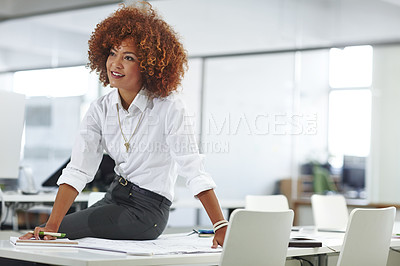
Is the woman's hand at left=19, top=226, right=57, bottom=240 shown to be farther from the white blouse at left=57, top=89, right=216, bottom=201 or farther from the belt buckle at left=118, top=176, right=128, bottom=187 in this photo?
the belt buckle at left=118, top=176, right=128, bottom=187

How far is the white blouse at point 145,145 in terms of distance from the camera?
2312 mm

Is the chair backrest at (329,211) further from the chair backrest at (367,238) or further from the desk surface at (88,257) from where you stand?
the desk surface at (88,257)

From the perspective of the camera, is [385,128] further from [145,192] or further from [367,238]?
[145,192]

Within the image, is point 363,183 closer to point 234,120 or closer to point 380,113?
point 380,113

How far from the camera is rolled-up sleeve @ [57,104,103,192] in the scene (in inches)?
92.7

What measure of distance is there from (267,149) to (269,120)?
298mm

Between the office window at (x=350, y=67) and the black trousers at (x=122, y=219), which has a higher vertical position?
the office window at (x=350, y=67)

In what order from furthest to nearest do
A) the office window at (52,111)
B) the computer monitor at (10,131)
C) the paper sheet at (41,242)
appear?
the office window at (52,111), the computer monitor at (10,131), the paper sheet at (41,242)

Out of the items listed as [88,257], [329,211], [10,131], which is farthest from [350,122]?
[88,257]

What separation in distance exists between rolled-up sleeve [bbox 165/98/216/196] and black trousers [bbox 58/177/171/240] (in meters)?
0.17

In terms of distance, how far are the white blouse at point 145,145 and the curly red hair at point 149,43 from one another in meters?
0.07

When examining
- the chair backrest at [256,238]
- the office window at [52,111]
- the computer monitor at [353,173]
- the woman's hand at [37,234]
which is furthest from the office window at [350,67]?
the woman's hand at [37,234]

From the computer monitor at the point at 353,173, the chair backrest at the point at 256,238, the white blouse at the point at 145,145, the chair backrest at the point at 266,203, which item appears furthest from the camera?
the computer monitor at the point at 353,173

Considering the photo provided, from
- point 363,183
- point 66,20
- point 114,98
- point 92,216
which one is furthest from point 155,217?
point 66,20
